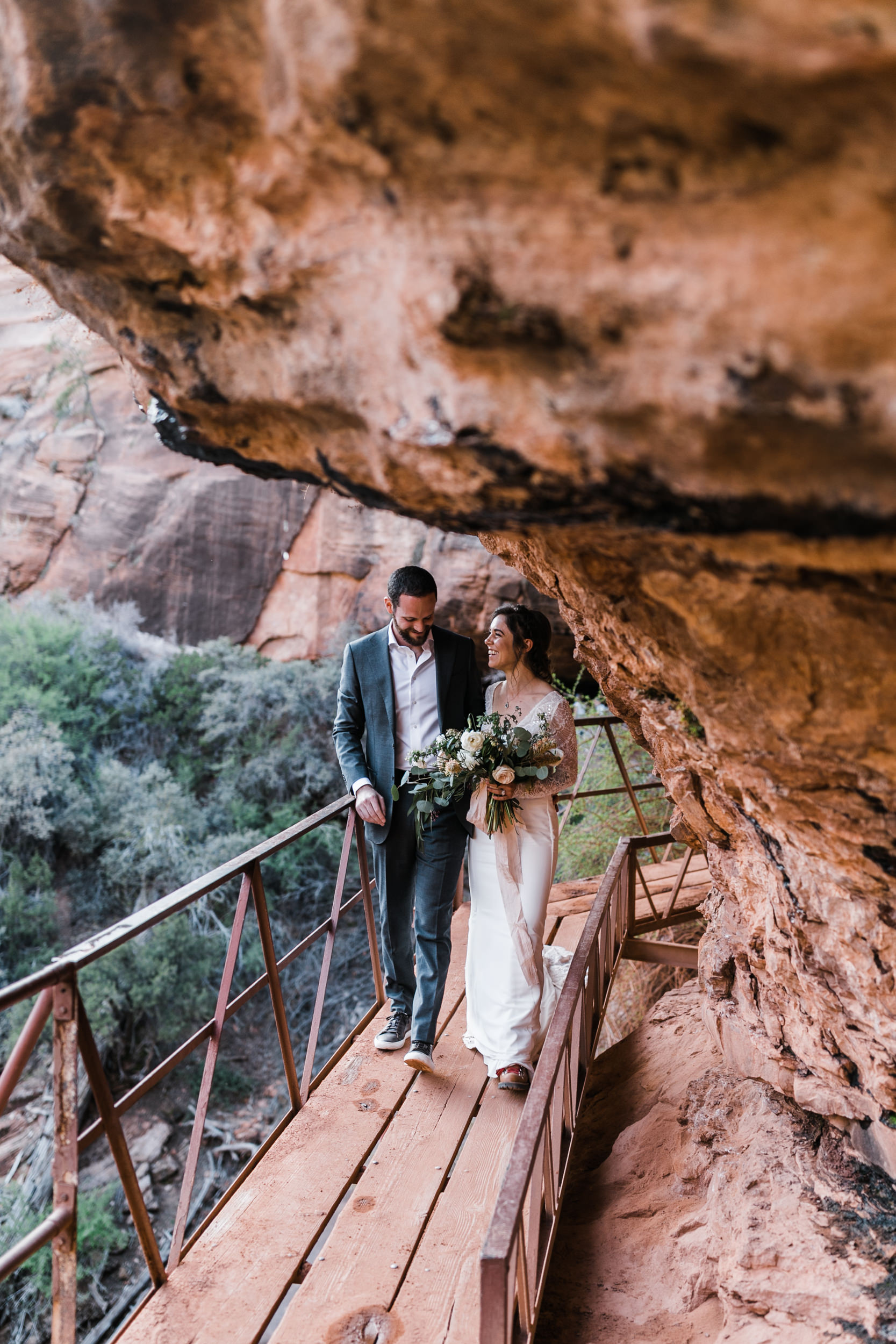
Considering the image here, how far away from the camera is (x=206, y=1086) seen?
9.06ft

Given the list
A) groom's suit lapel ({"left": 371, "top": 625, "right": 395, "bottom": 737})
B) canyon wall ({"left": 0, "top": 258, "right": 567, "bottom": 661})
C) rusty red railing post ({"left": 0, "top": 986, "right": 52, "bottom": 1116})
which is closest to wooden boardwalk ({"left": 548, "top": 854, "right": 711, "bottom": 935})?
groom's suit lapel ({"left": 371, "top": 625, "right": 395, "bottom": 737})

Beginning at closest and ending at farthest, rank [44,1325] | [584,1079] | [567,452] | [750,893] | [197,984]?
[567,452]
[750,893]
[584,1079]
[44,1325]
[197,984]

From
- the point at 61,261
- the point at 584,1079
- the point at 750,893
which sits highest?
the point at 61,261

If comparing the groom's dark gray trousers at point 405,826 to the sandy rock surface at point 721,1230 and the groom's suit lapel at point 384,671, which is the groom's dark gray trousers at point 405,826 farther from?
the sandy rock surface at point 721,1230

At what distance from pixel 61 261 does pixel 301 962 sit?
27.9 ft

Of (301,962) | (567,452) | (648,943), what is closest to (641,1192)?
(648,943)

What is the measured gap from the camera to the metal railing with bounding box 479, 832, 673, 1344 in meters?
1.80

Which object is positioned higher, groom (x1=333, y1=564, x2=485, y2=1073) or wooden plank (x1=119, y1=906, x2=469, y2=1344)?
groom (x1=333, y1=564, x2=485, y2=1073)

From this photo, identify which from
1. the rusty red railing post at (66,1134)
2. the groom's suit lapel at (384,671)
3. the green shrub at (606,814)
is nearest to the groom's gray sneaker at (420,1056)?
the groom's suit lapel at (384,671)

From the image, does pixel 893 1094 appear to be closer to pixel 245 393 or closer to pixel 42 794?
pixel 245 393

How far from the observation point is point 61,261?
1.73 m

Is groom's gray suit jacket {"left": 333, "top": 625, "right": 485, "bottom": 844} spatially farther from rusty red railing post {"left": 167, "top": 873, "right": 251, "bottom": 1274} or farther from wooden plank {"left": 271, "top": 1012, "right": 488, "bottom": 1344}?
wooden plank {"left": 271, "top": 1012, "right": 488, "bottom": 1344}

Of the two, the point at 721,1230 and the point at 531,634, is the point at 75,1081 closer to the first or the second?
the point at 721,1230

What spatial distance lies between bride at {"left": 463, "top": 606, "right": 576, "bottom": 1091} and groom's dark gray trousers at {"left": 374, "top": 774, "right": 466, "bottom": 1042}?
0.58ft
